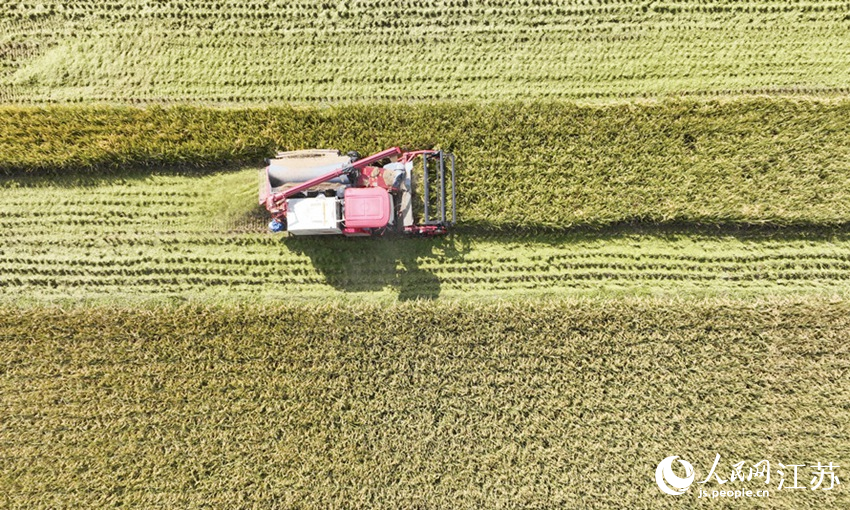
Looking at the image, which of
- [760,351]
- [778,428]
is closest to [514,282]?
[760,351]

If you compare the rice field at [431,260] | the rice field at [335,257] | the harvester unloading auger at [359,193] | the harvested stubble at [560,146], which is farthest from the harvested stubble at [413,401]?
the harvested stubble at [560,146]

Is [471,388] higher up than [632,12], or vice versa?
[632,12]

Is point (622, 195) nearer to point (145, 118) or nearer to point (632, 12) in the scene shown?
point (632, 12)

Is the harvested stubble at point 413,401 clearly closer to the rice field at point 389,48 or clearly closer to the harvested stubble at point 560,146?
the harvested stubble at point 560,146

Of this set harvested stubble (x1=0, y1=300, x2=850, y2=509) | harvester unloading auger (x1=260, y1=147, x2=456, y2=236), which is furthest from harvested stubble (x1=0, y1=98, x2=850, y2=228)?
harvested stubble (x1=0, y1=300, x2=850, y2=509)

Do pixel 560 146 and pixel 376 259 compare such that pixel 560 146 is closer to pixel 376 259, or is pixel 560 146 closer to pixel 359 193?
pixel 359 193

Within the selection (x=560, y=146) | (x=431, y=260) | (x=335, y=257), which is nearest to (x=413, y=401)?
(x=431, y=260)

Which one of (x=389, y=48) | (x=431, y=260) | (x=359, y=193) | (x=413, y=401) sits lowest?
(x=413, y=401)
